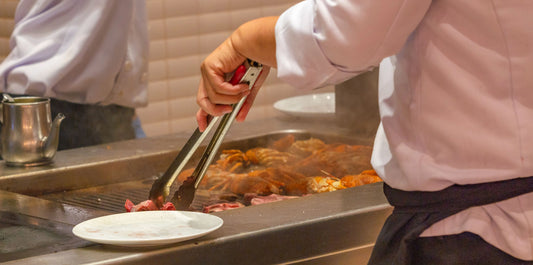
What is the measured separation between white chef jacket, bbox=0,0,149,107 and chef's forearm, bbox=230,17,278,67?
5.78 ft

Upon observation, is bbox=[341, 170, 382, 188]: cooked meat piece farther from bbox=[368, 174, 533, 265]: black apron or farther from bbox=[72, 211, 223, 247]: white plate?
bbox=[368, 174, 533, 265]: black apron

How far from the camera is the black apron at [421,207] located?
1008 millimetres

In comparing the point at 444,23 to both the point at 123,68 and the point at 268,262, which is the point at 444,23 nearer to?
the point at 268,262

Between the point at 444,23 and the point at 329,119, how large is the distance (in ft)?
4.98

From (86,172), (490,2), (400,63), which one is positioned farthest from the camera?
(86,172)

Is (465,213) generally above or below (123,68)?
above

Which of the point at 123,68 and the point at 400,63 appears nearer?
the point at 400,63

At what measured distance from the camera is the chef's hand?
1.12m

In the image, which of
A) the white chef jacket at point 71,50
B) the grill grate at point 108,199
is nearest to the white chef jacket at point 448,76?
the grill grate at point 108,199

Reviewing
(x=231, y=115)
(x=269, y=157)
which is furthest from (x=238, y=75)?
(x=269, y=157)

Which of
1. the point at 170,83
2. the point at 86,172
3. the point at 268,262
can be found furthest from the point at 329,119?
the point at 170,83

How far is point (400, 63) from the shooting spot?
1072 millimetres

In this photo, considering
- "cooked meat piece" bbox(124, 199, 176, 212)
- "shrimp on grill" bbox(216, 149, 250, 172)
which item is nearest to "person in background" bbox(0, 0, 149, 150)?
"shrimp on grill" bbox(216, 149, 250, 172)

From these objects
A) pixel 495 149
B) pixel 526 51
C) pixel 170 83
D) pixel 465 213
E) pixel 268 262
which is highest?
pixel 526 51
